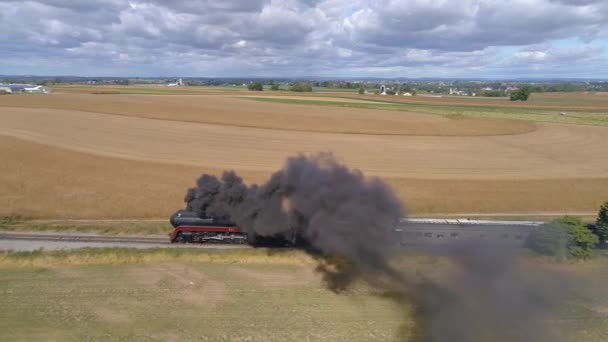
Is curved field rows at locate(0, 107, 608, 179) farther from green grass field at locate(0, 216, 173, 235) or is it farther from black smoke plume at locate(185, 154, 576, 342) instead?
black smoke plume at locate(185, 154, 576, 342)

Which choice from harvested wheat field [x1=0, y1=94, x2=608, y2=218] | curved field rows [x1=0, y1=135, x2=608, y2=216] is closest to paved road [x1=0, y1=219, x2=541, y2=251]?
curved field rows [x1=0, y1=135, x2=608, y2=216]

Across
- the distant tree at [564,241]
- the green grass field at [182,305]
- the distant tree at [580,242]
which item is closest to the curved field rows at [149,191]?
the distant tree at [564,241]

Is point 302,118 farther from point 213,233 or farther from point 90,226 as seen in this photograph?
point 213,233

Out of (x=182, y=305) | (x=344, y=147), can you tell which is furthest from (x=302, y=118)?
(x=182, y=305)

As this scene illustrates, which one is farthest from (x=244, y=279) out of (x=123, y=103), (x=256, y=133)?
(x=123, y=103)

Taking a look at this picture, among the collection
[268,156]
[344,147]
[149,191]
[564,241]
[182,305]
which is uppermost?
[344,147]

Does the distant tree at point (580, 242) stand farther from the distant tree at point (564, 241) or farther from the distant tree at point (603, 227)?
the distant tree at point (603, 227)
